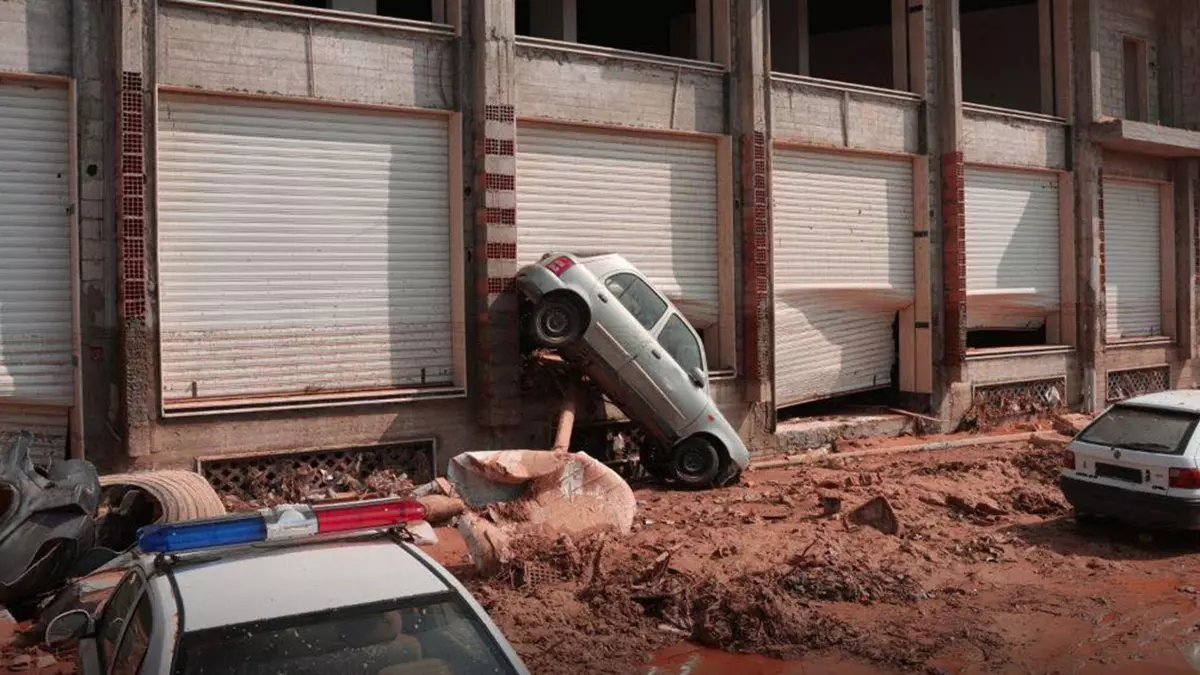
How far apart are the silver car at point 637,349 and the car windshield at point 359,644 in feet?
26.1

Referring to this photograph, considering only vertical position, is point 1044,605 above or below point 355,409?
below

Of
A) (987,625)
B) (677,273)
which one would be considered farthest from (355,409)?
(987,625)

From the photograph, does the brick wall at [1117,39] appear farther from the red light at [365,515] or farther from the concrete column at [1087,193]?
the red light at [365,515]

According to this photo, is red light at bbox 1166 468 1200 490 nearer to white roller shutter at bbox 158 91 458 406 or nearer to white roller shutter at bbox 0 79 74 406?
white roller shutter at bbox 158 91 458 406

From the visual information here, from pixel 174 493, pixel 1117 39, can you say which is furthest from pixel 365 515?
pixel 1117 39

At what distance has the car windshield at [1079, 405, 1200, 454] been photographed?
9.87 m

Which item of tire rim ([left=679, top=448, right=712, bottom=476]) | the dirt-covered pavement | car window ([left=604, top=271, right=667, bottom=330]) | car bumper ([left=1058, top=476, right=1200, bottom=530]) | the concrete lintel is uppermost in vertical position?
the concrete lintel

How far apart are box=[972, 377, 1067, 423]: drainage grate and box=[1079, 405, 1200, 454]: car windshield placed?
754 cm

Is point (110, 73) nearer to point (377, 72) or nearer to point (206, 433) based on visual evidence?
point (377, 72)

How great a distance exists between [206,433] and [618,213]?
20.0 feet

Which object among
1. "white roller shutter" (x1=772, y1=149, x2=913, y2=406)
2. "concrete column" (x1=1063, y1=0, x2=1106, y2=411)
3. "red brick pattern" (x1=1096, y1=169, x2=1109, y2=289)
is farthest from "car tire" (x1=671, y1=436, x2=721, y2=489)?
"red brick pattern" (x1=1096, y1=169, x2=1109, y2=289)

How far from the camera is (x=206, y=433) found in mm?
11242

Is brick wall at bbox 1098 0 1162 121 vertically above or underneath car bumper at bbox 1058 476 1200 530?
above

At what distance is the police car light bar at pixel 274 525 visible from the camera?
4141mm
